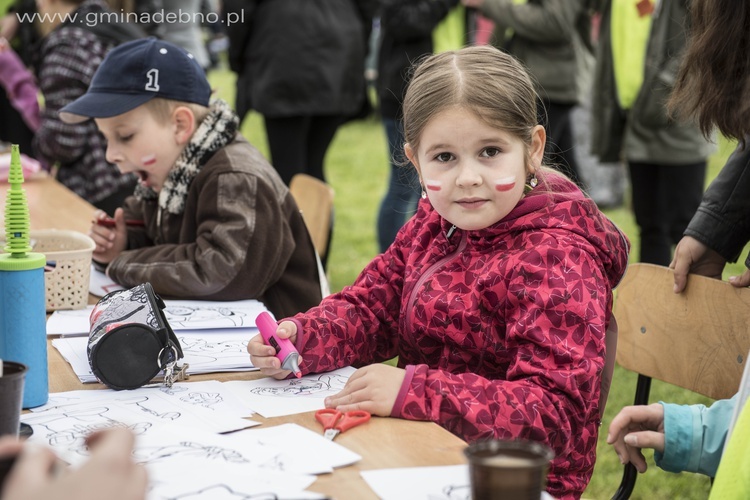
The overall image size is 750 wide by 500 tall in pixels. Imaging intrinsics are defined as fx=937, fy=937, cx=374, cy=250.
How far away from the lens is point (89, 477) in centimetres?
77

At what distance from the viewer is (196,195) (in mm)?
2510

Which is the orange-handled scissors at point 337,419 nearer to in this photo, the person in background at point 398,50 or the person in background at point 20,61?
the person in background at point 398,50

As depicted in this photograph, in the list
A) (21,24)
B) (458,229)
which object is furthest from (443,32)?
(458,229)

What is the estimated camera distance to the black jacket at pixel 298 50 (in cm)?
454

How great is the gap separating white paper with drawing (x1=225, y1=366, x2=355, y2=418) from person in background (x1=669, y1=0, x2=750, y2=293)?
79 cm

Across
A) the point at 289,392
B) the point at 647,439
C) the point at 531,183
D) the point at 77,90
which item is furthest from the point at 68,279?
the point at 77,90

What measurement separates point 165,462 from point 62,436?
21cm

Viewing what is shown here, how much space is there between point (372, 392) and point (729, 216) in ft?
3.74

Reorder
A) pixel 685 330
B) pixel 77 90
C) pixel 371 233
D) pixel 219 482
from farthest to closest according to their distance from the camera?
pixel 371 233 < pixel 77 90 < pixel 685 330 < pixel 219 482

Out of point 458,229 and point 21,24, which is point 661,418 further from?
point 21,24

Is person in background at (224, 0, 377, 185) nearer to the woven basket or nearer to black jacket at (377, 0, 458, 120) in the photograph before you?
black jacket at (377, 0, 458, 120)

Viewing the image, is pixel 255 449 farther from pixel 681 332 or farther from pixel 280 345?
pixel 681 332

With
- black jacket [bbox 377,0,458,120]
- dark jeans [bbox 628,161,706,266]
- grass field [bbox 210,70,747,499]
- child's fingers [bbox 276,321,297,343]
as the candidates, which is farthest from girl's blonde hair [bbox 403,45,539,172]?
black jacket [bbox 377,0,458,120]

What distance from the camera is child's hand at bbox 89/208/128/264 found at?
2.66 m
